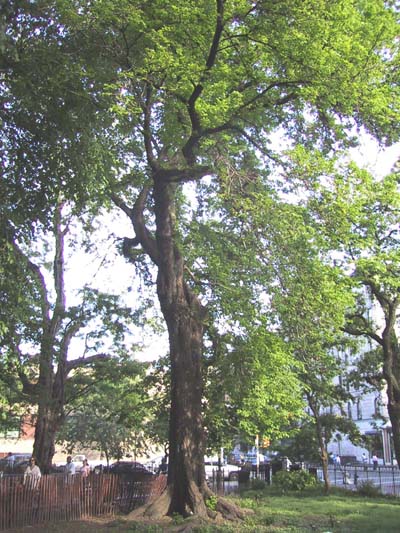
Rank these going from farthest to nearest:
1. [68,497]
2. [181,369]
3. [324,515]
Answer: [324,515] → [181,369] → [68,497]

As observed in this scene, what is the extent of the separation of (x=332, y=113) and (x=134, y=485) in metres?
12.1

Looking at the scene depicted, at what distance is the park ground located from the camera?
1173 centimetres

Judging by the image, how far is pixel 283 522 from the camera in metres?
13.1

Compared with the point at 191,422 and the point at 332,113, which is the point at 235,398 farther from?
the point at 332,113

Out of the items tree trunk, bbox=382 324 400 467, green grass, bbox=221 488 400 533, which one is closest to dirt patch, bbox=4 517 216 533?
green grass, bbox=221 488 400 533

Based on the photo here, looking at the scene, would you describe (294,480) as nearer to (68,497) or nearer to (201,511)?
A: (201,511)

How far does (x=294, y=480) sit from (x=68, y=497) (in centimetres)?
1243

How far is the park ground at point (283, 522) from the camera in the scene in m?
11.7

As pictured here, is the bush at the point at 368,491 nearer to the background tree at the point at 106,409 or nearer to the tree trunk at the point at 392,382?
the tree trunk at the point at 392,382

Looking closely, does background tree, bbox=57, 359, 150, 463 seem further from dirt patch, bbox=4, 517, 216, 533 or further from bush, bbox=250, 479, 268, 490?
dirt patch, bbox=4, 517, 216, 533

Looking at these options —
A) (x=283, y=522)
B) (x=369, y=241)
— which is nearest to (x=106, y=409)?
(x=283, y=522)

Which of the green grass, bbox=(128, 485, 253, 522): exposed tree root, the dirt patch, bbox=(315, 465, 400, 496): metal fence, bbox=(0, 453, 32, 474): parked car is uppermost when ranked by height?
bbox=(0, 453, 32, 474): parked car

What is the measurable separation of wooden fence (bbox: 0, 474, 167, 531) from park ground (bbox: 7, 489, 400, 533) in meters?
0.53

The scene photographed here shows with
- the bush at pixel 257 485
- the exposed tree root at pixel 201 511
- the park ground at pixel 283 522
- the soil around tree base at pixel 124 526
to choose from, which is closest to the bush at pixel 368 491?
the park ground at pixel 283 522
